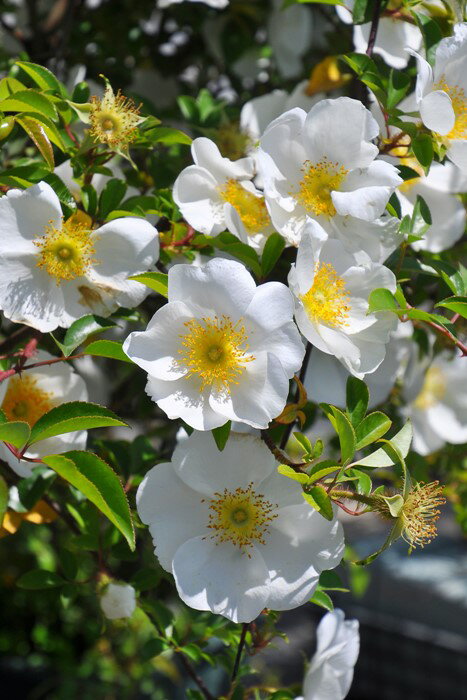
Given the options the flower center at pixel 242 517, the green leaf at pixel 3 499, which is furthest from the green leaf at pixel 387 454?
the green leaf at pixel 3 499

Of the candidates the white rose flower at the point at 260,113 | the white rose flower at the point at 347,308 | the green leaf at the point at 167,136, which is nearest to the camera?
the white rose flower at the point at 347,308

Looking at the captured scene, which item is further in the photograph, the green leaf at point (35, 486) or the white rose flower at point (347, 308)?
the green leaf at point (35, 486)

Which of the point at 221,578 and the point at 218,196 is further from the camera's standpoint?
the point at 218,196

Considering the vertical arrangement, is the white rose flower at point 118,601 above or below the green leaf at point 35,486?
below

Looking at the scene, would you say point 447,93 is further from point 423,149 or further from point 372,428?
point 372,428

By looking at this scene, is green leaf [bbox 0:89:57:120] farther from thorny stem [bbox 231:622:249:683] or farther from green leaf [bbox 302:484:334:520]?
thorny stem [bbox 231:622:249:683]

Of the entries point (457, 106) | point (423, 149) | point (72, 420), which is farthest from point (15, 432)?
point (457, 106)

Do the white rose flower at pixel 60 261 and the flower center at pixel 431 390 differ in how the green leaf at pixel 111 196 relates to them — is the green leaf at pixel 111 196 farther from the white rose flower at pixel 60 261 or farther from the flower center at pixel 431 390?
the flower center at pixel 431 390
